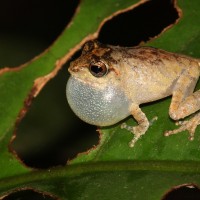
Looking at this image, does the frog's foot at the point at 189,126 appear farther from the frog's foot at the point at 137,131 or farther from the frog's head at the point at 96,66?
the frog's head at the point at 96,66

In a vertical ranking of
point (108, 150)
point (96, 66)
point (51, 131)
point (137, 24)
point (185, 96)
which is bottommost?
point (51, 131)

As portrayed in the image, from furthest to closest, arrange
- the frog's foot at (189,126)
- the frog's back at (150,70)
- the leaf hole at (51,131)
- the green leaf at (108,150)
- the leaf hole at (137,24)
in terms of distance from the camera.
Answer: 1. the leaf hole at (51,131)
2. the leaf hole at (137,24)
3. the frog's back at (150,70)
4. the frog's foot at (189,126)
5. the green leaf at (108,150)

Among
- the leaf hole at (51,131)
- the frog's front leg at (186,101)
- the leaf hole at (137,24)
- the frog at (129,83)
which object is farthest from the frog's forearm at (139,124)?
the leaf hole at (51,131)

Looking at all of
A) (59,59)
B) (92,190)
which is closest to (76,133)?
(59,59)

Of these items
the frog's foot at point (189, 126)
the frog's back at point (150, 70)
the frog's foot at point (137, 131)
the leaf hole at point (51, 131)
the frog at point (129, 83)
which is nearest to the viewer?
the frog's foot at point (189, 126)

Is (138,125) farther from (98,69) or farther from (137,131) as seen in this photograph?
(98,69)

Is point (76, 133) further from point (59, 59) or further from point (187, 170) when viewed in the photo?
point (187, 170)

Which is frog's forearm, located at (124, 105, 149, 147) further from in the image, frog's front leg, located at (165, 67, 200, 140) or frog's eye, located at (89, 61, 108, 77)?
frog's eye, located at (89, 61, 108, 77)

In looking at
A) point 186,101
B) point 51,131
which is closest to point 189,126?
point 186,101
